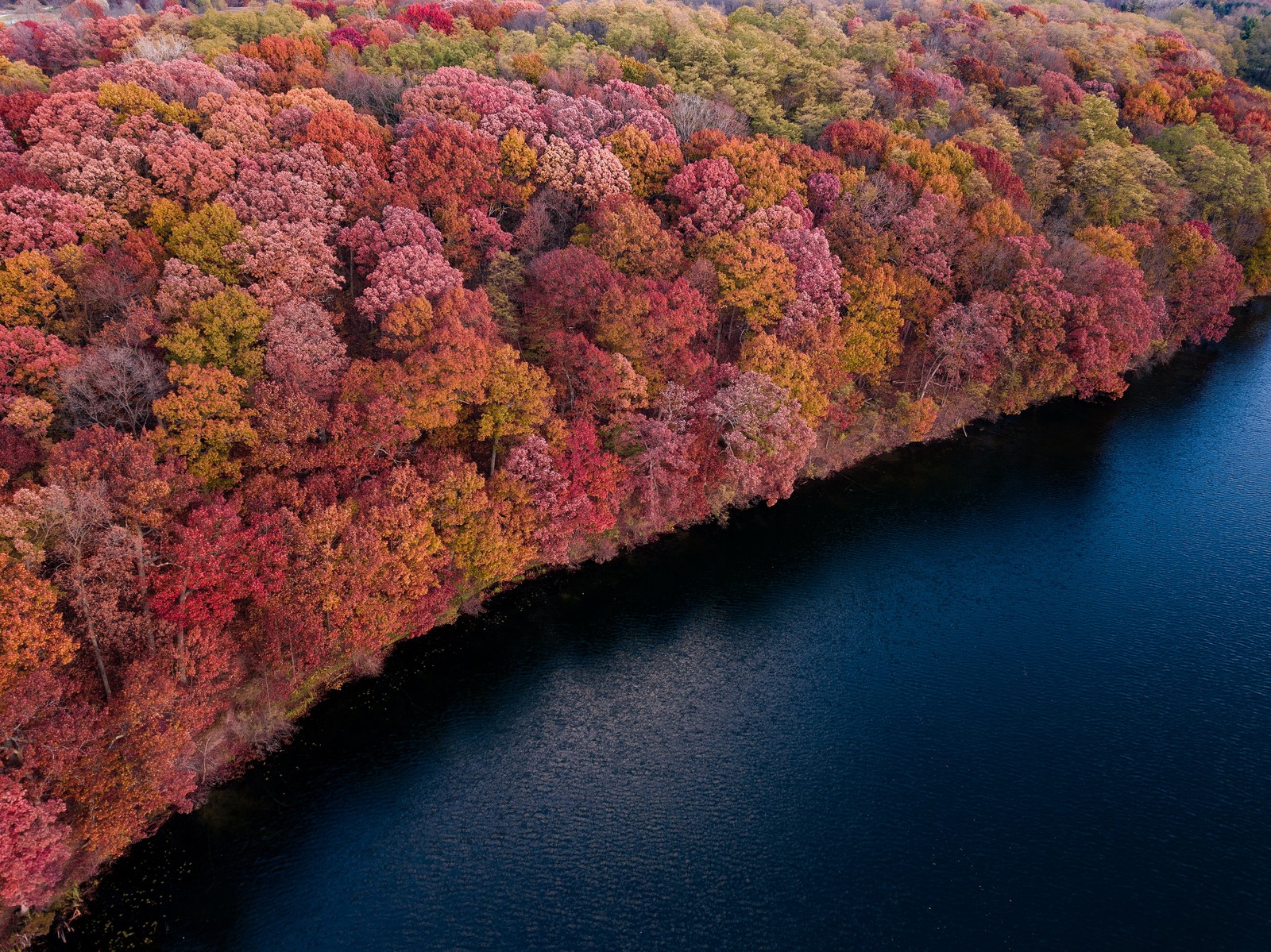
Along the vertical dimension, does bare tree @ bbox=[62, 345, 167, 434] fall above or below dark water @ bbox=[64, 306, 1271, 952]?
above

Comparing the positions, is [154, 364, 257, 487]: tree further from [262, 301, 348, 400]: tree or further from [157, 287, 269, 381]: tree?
[262, 301, 348, 400]: tree

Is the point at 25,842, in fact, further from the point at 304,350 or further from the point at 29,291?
the point at 29,291

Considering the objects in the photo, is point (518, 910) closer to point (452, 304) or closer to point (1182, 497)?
point (452, 304)

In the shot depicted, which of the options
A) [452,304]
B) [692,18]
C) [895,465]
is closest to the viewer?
[452,304]

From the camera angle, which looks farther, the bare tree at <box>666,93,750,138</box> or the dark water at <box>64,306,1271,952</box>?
the bare tree at <box>666,93,750,138</box>

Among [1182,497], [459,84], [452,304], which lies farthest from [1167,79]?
[452,304]

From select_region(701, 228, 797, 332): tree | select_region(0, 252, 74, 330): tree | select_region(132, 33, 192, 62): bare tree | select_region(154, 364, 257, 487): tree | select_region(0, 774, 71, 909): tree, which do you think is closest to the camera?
select_region(0, 774, 71, 909): tree

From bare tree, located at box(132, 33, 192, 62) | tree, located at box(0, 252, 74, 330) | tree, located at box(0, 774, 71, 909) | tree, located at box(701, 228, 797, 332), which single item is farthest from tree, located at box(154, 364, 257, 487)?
bare tree, located at box(132, 33, 192, 62)
